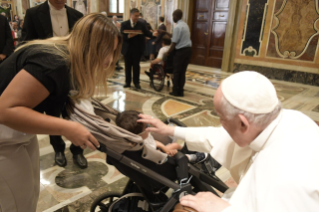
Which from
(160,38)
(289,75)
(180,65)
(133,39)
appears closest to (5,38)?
(133,39)

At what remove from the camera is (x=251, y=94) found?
0.89 metres

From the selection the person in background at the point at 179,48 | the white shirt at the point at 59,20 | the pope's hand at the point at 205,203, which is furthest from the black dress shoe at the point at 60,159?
the person in background at the point at 179,48

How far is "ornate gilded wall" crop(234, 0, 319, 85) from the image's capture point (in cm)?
653

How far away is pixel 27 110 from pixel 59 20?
160 cm

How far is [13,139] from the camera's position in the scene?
1.12 meters

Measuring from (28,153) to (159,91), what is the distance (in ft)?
14.0

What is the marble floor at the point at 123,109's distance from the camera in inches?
79.0

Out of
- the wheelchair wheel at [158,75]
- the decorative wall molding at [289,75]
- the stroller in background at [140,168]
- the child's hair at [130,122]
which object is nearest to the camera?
the stroller in background at [140,168]

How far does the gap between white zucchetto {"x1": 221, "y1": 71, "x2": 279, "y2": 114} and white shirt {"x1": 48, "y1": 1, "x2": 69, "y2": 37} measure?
6.03 feet

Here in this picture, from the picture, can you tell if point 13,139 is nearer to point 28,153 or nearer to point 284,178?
point 28,153

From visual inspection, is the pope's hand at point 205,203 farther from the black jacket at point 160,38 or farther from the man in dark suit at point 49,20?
the black jacket at point 160,38

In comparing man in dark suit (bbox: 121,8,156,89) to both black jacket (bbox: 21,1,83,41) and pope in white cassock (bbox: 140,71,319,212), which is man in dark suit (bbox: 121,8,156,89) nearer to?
black jacket (bbox: 21,1,83,41)

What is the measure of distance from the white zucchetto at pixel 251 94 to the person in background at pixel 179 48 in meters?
3.99

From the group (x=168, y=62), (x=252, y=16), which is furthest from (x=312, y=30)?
(x=168, y=62)
